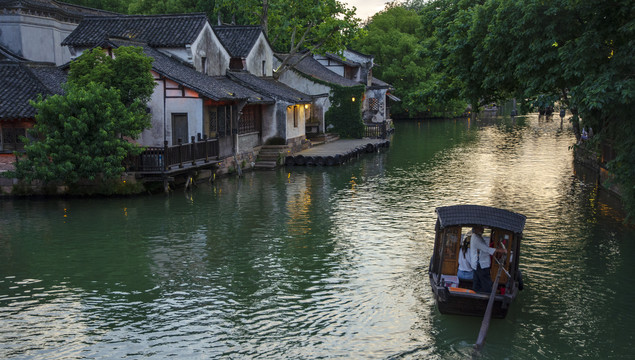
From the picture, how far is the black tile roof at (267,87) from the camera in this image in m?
43.2

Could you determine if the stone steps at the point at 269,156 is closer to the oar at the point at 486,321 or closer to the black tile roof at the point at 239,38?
the black tile roof at the point at 239,38

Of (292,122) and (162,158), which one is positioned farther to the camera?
(292,122)

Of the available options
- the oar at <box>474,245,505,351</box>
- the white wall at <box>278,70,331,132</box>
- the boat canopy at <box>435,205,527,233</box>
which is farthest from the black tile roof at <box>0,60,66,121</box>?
the white wall at <box>278,70,331,132</box>

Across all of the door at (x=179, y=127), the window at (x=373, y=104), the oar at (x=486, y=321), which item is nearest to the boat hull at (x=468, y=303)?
the oar at (x=486, y=321)

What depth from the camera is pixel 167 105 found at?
113 feet

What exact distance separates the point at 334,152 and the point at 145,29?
48.2ft

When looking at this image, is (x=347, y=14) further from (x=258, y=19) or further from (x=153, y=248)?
(x=153, y=248)

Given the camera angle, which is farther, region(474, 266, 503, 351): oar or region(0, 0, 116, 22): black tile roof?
region(0, 0, 116, 22): black tile roof

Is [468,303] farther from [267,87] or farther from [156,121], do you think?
[267,87]

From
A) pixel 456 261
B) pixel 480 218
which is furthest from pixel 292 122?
pixel 480 218

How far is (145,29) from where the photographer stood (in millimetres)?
41406

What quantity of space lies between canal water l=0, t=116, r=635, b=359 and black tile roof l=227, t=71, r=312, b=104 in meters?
11.7

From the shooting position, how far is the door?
34781mm

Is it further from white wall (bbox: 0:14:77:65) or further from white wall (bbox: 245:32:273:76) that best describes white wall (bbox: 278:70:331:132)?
white wall (bbox: 0:14:77:65)
